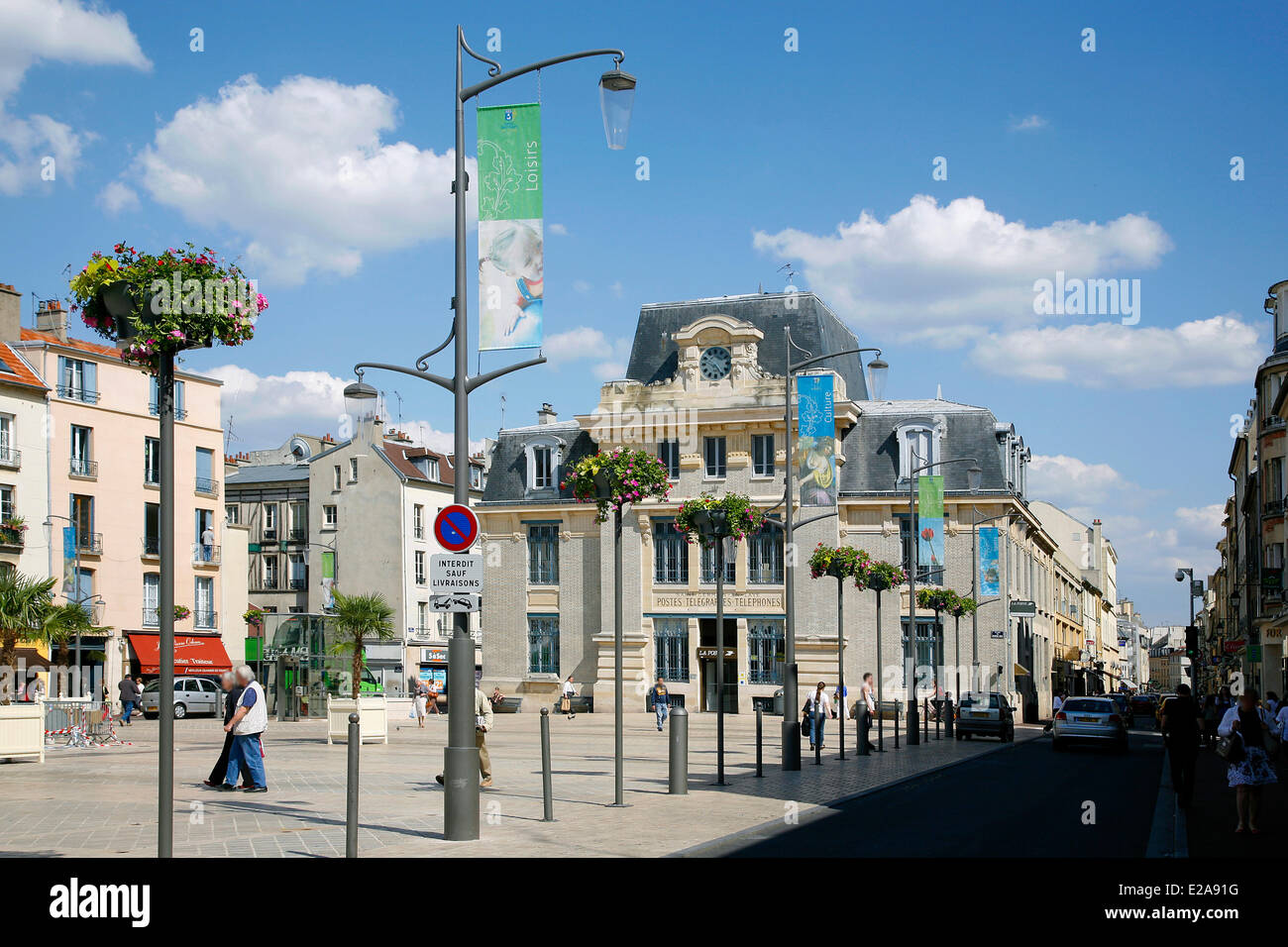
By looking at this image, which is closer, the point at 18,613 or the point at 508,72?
the point at 508,72

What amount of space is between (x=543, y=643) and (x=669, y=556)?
731cm

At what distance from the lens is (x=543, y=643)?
194ft

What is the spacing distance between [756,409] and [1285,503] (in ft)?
64.7

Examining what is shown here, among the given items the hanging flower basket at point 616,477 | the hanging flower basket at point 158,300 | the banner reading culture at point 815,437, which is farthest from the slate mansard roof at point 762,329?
the hanging flower basket at point 158,300

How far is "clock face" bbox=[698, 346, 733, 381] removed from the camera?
55.6m

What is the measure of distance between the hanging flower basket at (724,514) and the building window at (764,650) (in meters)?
25.4

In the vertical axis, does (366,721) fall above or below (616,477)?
below

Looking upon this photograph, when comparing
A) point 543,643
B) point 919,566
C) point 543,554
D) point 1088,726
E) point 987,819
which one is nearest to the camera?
point 987,819

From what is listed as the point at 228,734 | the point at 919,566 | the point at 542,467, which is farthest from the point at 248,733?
the point at 542,467

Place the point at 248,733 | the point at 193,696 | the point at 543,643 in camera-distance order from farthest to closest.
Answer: the point at 543,643, the point at 193,696, the point at 248,733

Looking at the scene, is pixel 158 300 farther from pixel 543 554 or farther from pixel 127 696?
pixel 543 554

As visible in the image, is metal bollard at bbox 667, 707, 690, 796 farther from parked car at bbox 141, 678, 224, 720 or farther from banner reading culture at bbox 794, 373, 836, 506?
parked car at bbox 141, 678, 224, 720
